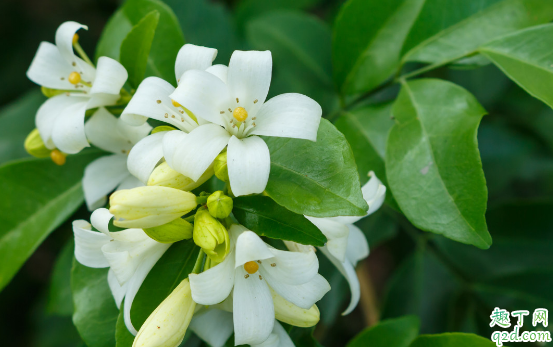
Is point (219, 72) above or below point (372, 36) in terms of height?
above

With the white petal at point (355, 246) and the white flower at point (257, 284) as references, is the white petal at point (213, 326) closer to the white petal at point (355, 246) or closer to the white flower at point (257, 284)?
the white flower at point (257, 284)

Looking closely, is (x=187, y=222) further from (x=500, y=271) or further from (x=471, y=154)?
(x=500, y=271)

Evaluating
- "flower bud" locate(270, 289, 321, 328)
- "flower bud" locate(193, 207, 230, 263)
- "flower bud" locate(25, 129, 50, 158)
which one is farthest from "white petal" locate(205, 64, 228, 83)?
"flower bud" locate(25, 129, 50, 158)

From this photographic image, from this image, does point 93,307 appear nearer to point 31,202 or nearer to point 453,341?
point 31,202

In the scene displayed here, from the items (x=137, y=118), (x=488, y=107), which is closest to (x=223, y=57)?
(x=137, y=118)

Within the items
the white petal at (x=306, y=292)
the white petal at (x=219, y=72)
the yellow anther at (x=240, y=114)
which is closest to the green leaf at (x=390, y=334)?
the white petal at (x=306, y=292)

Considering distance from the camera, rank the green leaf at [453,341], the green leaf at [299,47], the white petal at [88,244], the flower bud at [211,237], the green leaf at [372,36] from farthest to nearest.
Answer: the green leaf at [299,47] < the green leaf at [372,36] < the green leaf at [453,341] < the white petal at [88,244] < the flower bud at [211,237]

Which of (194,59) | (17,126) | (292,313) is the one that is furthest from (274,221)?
(17,126)

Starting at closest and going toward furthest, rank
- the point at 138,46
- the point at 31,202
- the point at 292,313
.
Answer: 1. the point at 292,313
2. the point at 138,46
3. the point at 31,202

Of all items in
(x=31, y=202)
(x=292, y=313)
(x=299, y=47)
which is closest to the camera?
(x=292, y=313)
